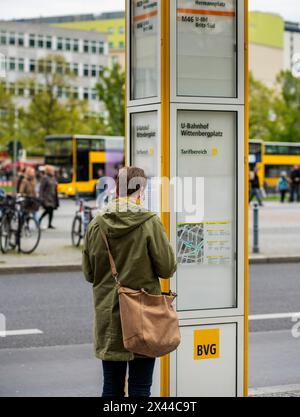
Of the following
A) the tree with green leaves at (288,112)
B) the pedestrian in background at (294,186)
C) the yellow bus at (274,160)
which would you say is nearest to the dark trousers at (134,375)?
the pedestrian in background at (294,186)

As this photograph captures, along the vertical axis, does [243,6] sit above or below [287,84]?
below

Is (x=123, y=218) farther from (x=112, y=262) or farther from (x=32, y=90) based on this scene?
(x=32, y=90)

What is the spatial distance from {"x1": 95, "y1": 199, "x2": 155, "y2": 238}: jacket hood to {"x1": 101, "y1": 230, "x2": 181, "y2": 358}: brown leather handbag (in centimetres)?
7

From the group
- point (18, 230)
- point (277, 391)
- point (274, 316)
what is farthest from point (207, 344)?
point (18, 230)

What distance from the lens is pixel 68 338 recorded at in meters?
9.40

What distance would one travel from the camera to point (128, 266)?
473 cm

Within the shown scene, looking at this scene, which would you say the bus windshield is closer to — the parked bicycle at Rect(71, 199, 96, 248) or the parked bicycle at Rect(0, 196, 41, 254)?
the parked bicycle at Rect(71, 199, 96, 248)

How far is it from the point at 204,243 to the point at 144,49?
1.28m

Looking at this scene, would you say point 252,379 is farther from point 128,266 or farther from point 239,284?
point 128,266

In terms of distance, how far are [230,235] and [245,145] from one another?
58 centimetres

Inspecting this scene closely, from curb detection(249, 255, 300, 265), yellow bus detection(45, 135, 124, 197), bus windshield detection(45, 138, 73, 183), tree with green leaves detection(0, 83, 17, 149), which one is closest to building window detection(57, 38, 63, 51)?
tree with green leaves detection(0, 83, 17, 149)

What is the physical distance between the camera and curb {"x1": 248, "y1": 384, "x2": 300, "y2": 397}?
21.1 feet

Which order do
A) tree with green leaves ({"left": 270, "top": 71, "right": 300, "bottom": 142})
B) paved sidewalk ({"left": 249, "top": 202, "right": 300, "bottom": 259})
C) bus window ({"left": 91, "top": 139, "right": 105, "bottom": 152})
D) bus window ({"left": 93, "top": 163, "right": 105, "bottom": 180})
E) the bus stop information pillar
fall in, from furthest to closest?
tree with green leaves ({"left": 270, "top": 71, "right": 300, "bottom": 142}), bus window ({"left": 91, "top": 139, "right": 105, "bottom": 152}), bus window ({"left": 93, "top": 163, "right": 105, "bottom": 180}), paved sidewalk ({"left": 249, "top": 202, "right": 300, "bottom": 259}), the bus stop information pillar
